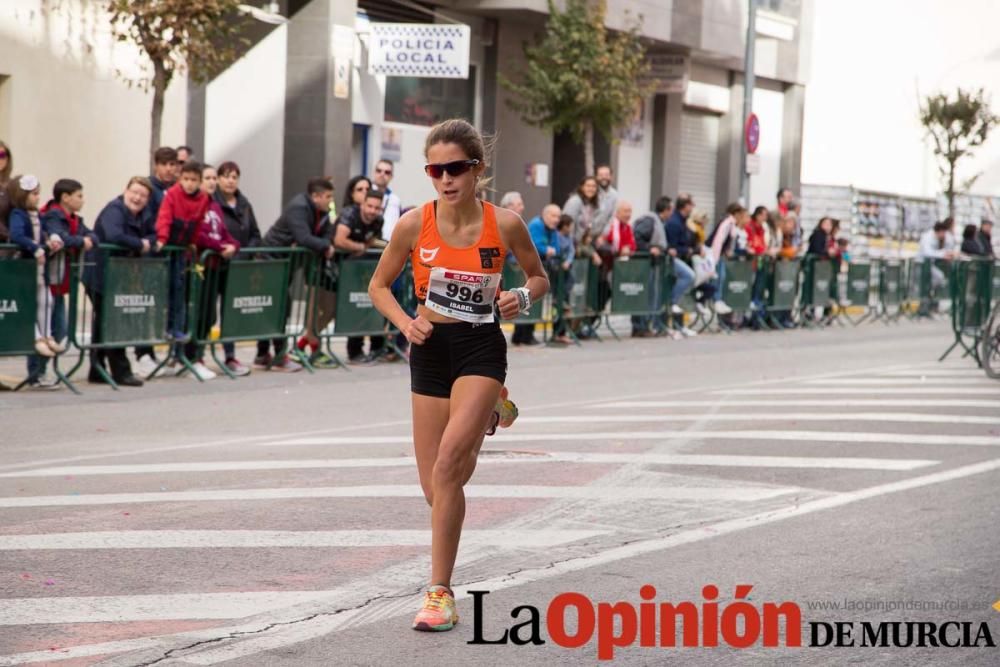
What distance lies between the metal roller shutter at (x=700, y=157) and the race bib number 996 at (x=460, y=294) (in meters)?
33.4

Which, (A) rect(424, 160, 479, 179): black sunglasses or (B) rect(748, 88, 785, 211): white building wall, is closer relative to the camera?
(A) rect(424, 160, 479, 179): black sunglasses

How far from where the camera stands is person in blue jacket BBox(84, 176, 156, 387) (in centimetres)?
1354

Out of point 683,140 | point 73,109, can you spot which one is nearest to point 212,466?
point 73,109

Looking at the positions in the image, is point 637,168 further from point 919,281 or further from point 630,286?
point 630,286

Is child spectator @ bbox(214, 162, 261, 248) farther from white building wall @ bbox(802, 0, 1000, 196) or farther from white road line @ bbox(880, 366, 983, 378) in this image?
white building wall @ bbox(802, 0, 1000, 196)

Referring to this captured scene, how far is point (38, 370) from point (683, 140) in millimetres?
27772

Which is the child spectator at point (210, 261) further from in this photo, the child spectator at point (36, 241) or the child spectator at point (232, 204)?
the child spectator at point (36, 241)

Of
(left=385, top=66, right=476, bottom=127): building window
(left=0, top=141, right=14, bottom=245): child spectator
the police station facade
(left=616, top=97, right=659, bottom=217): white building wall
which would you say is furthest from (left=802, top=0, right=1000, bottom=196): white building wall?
(left=0, top=141, right=14, bottom=245): child spectator

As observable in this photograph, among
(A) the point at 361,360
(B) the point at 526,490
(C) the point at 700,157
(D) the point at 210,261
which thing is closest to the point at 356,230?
(A) the point at 361,360

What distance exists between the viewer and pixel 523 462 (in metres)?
9.97

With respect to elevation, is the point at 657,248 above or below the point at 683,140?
below

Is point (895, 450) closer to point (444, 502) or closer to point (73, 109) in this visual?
point (444, 502)

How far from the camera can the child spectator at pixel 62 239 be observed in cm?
1309

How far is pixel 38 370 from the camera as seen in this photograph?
1337 cm
